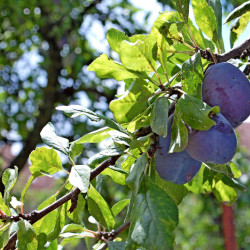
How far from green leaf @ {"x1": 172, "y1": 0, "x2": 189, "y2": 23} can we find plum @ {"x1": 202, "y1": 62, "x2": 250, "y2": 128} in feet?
0.32

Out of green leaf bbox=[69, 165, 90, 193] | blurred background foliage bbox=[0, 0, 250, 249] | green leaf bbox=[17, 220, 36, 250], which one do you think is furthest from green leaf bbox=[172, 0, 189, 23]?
blurred background foliage bbox=[0, 0, 250, 249]

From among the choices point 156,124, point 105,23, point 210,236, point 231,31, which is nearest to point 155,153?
point 156,124

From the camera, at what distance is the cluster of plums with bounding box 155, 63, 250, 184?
487 millimetres

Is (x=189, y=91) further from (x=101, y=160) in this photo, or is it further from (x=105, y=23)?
(x=105, y=23)

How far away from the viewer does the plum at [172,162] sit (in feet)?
1.68

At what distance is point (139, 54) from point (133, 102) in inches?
2.8

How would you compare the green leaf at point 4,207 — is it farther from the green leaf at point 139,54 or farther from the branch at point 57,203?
the green leaf at point 139,54

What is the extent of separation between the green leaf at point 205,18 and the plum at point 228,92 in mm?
118

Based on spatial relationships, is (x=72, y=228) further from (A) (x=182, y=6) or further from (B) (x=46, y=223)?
(A) (x=182, y=6)

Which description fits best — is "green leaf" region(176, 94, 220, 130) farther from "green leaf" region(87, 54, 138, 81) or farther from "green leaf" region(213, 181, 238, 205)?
"green leaf" region(213, 181, 238, 205)

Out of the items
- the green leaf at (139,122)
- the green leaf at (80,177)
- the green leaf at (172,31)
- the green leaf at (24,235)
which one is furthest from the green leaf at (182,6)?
the green leaf at (24,235)

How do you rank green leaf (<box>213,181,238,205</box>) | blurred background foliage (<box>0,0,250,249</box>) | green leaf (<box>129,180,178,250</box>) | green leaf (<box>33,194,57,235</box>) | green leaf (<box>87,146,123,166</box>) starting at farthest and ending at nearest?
blurred background foliage (<box>0,0,250,249</box>) → green leaf (<box>213,181,238,205</box>) → green leaf (<box>33,194,57,235</box>) → green leaf (<box>87,146,123,166</box>) → green leaf (<box>129,180,178,250</box>)

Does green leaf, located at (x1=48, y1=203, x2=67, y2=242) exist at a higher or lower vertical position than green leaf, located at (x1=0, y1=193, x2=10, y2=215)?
lower

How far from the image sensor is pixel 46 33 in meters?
3.30
